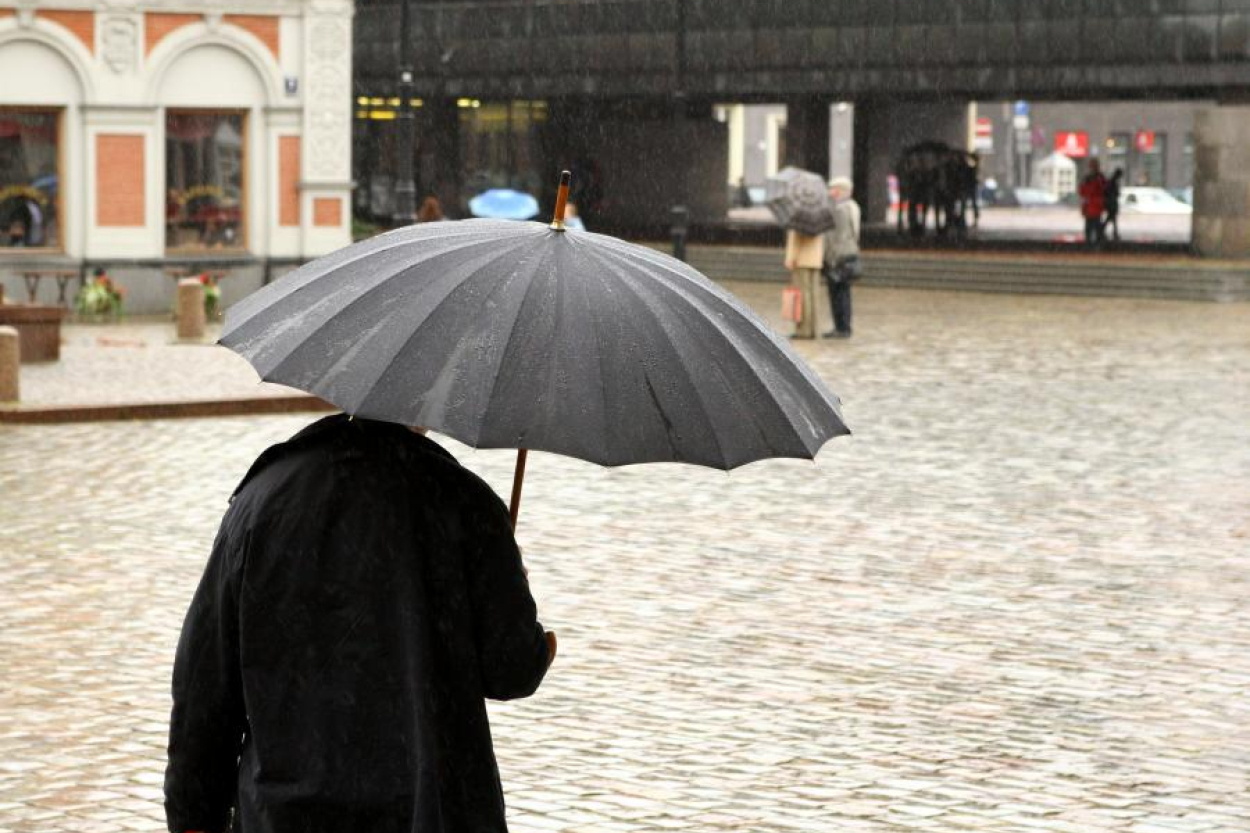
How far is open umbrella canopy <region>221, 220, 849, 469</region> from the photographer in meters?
3.66

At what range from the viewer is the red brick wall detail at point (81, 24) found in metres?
27.5

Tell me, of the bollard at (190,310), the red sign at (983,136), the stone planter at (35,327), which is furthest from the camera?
the red sign at (983,136)

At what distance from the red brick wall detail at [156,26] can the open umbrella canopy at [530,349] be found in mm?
24702

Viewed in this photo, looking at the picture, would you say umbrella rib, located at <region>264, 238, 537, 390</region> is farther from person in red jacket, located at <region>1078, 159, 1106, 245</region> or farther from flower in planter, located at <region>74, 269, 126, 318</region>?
person in red jacket, located at <region>1078, 159, 1106, 245</region>

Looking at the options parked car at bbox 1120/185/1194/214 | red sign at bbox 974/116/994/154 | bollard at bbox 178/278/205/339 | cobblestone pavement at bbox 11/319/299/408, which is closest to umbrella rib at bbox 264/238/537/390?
cobblestone pavement at bbox 11/319/299/408

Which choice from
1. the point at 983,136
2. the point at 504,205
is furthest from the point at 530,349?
the point at 983,136

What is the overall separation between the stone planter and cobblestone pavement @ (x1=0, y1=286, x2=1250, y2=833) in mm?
4234

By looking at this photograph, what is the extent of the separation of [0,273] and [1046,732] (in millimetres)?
21791

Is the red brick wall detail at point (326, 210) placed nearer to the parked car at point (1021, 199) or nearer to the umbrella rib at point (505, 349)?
the umbrella rib at point (505, 349)

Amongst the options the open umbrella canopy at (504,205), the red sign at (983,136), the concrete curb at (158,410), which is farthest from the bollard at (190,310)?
the red sign at (983,136)

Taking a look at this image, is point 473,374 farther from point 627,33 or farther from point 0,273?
point 627,33

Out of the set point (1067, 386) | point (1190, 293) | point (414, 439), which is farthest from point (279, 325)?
point (1190, 293)

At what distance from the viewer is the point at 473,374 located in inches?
145

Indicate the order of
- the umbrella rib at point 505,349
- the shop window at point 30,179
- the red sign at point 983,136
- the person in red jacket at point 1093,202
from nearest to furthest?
the umbrella rib at point 505,349 → the shop window at point 30,179 → the person in red jacket at point 1093,202 → the red sign at point 983,136
